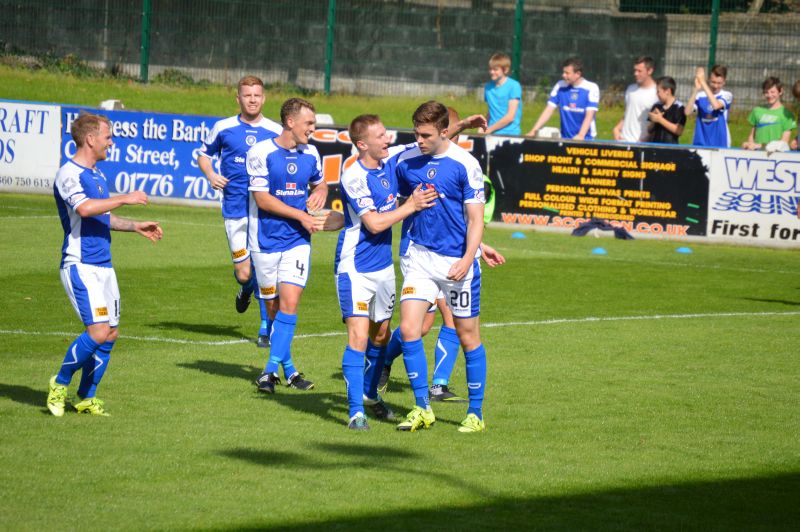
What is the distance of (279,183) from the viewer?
30.7 ft

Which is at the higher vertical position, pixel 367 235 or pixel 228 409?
pixel 367 235

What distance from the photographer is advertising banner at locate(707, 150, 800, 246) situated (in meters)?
18.5

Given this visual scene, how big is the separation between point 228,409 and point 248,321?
3.91m

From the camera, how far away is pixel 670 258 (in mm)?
17578

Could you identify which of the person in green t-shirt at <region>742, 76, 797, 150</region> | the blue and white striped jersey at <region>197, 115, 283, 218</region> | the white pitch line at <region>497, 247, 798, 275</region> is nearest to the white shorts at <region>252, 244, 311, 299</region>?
the blue and white striped jersey at <region>197, 115, 283, 218</region>

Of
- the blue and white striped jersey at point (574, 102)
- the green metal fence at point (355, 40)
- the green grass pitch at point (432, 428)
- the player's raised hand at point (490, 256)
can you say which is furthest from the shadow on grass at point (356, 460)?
the green metal fence at point (355, 40)

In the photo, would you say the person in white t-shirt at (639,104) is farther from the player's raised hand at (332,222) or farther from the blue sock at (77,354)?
the blue sock at (77,354)

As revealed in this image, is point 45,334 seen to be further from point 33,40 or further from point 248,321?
point 33,40

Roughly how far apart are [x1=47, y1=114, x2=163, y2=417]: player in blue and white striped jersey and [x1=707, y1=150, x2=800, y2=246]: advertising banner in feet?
41.5

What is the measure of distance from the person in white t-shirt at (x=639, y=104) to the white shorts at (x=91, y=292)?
43.5 ft

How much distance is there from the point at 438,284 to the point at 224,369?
8.50ft

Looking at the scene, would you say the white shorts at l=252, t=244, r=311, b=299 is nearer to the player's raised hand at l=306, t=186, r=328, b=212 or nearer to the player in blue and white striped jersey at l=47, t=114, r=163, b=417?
the player's raised hand at l=306, t=186, r=328, b=212

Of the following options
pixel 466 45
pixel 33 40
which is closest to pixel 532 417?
pixel 466 45

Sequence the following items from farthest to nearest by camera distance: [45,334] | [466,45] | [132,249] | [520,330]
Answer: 1. [466,45]
2. [132,249]
3. [520,330]
4. [45,334]
